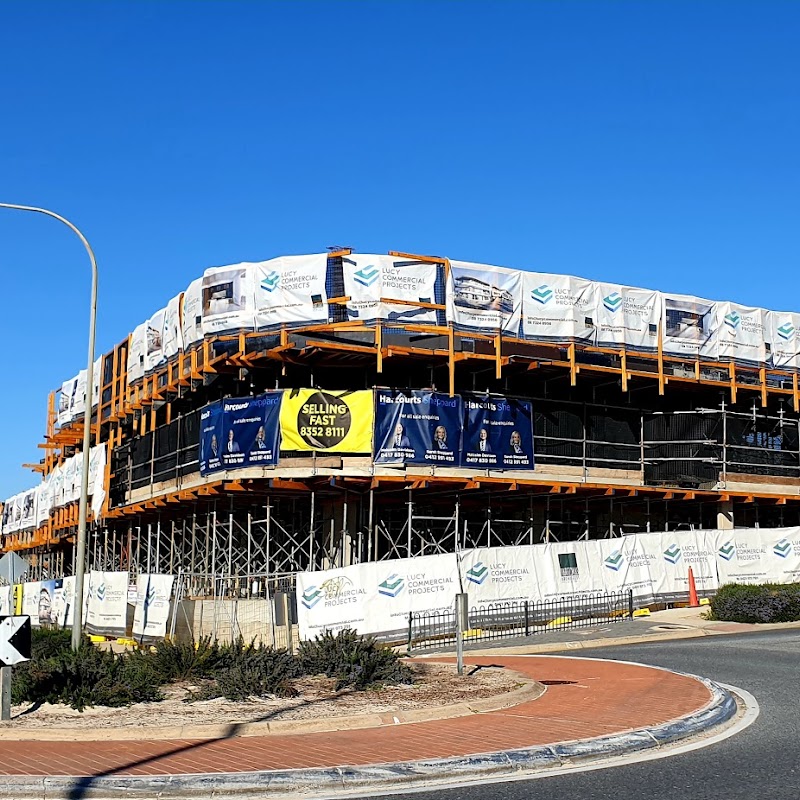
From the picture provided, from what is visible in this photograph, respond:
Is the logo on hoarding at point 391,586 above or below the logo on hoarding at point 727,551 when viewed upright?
below

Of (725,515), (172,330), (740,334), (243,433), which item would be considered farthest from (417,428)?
(740,334)

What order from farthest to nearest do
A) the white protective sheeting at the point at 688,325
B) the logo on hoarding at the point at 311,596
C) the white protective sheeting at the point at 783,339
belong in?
the white protective sheeting at the point at 783,339 < the white protective sheeting at the point at 688,325 < the logo on hoarding at the point at 311,596

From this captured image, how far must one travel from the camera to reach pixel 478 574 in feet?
85.4

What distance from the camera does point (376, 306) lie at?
3356 centimetres

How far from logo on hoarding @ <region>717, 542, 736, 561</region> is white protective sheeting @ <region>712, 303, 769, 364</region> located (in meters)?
9.92

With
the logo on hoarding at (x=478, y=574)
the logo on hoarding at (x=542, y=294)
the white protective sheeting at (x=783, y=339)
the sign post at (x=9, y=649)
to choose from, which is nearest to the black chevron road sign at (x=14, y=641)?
the sign post at (x=9, y=649)

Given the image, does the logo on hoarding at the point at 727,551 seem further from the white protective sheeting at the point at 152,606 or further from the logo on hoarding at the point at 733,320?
the white protective sheeting at the point at 152,606

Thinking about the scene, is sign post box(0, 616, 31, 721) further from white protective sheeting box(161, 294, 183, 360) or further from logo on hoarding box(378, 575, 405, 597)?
white protective sheeting box(161, 294, 183, 360)

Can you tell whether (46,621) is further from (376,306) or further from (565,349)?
(565,349)

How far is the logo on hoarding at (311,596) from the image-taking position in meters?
24.8

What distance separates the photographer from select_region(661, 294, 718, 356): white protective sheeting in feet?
127

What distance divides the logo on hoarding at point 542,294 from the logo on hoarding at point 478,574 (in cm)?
1265

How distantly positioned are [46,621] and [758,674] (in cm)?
3207

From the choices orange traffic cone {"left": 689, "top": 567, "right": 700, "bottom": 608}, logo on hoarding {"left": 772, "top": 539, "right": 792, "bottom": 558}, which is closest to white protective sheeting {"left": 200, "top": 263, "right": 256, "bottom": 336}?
orange traffic cone {"left": 689, "top": 567, "right": 700, "bottom": 608}
